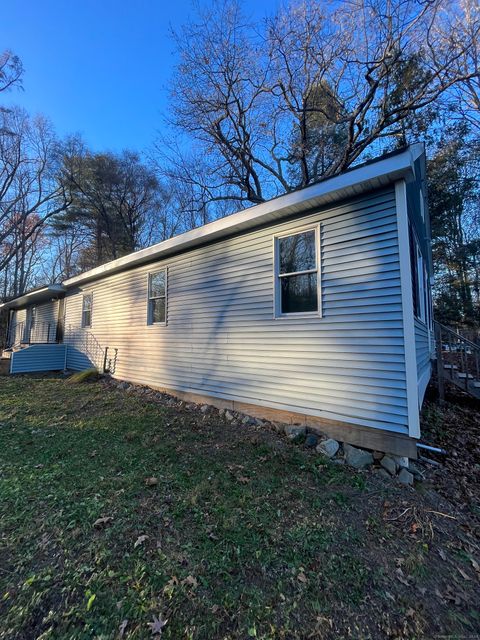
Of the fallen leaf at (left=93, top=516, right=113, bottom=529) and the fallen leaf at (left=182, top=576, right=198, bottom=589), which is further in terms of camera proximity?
the fallen leaf at (left=93, top=516, right=113, bottom=529)

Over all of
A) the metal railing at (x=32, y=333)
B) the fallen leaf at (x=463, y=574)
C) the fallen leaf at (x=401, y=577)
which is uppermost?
the metal railing at (x=32, y=333)

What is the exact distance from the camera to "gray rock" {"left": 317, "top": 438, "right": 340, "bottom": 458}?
4145mm

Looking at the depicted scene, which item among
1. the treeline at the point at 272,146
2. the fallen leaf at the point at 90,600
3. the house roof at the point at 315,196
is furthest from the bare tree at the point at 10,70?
the fallen leaf at the point at 90,600

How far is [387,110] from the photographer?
12.0m

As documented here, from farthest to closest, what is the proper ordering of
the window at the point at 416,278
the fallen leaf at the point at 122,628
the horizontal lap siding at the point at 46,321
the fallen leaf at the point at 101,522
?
the horizontal lap siding at the point at 46,321
the window at the point at 416,278
the fallen leaf at the point at 101,522
the fallen leaf at the point at 122,628

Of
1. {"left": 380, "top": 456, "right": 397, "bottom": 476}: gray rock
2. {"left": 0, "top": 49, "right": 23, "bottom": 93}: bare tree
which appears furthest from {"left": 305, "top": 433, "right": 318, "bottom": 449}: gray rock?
{"left": 0, "top": 49, "right": 23, "bottom": 93}: bare tree

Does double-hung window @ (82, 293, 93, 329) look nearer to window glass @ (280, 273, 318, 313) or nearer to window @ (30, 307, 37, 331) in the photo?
window @ (30, 307, 37, 331)

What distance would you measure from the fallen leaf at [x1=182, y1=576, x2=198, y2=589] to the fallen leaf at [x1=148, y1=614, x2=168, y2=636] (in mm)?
275

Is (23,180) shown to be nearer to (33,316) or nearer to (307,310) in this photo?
(33,316)

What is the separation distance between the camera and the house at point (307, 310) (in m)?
3.92

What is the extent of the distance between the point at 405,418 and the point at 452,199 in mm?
19447

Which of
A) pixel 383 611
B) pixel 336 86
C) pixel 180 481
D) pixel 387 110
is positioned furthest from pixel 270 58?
pixel 383 611

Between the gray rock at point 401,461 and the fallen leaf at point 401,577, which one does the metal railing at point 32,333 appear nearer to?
the gray rock at point 401,461

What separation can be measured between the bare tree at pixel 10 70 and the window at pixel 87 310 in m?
14.9
